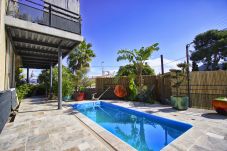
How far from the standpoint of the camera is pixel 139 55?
36.0ft

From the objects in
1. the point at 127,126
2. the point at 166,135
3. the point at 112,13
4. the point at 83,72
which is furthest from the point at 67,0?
the point at 166,135

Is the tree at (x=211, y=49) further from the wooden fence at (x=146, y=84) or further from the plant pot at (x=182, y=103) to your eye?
the plant pot at (x=182, y=103)

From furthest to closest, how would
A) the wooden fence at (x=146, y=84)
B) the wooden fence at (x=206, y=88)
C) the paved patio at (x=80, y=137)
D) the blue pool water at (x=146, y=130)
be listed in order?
the wooden fence at (x=146, y=84)
the wooden fence at (x=206, y=88)
the blue pool water at (x=146, y=130)
the paved patio at (x=80, y=137)

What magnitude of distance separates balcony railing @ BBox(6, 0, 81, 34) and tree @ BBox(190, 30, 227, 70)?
2655cm

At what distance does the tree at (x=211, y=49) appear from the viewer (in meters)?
25.2

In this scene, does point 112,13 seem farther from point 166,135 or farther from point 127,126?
point 166,135

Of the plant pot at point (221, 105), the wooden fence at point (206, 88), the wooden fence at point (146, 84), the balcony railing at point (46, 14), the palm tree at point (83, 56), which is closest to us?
the plant pot at point (221, 105)

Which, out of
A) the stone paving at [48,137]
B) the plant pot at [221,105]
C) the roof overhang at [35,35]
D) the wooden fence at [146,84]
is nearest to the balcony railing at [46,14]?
the roof overhang at [35,35]

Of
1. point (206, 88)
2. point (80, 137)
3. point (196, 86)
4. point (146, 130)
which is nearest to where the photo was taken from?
point (80, 137)

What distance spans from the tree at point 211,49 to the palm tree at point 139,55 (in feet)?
67.6

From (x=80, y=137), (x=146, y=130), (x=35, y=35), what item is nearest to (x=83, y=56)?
(x=35, y=35)

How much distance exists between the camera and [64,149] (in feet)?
10.5

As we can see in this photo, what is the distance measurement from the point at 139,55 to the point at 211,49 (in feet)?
78.1

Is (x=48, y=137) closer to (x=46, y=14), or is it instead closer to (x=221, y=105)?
(x=46, y=14)
